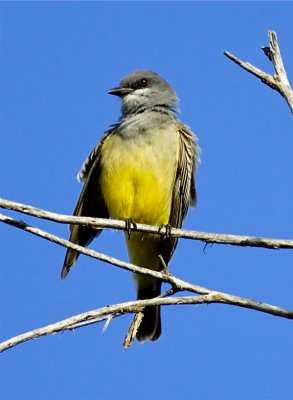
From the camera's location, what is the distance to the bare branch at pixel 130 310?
439cm

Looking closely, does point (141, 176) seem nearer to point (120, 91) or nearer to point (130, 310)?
point (120, 91)

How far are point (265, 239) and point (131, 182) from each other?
8.00 ft

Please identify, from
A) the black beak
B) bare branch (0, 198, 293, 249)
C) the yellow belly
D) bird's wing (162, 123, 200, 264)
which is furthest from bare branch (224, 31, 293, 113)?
the black beak

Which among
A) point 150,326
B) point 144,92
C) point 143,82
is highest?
point 143,82

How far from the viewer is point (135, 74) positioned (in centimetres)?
806

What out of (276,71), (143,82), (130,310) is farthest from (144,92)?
(130,310)

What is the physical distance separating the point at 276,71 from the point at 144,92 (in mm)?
2829

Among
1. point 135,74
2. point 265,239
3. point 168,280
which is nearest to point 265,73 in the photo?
point 265,239

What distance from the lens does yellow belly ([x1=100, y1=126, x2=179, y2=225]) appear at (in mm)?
7043

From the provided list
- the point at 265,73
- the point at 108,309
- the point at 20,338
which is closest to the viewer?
the point at 20,338

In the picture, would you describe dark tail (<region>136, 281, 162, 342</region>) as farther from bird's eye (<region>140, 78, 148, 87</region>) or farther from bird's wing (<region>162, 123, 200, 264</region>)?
bird's eye (<region>140, 78, 148, 87</region>)

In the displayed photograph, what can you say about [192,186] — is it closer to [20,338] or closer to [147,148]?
[147,148]

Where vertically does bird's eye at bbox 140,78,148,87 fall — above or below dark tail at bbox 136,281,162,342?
above

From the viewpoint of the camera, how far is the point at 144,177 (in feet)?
23.1
